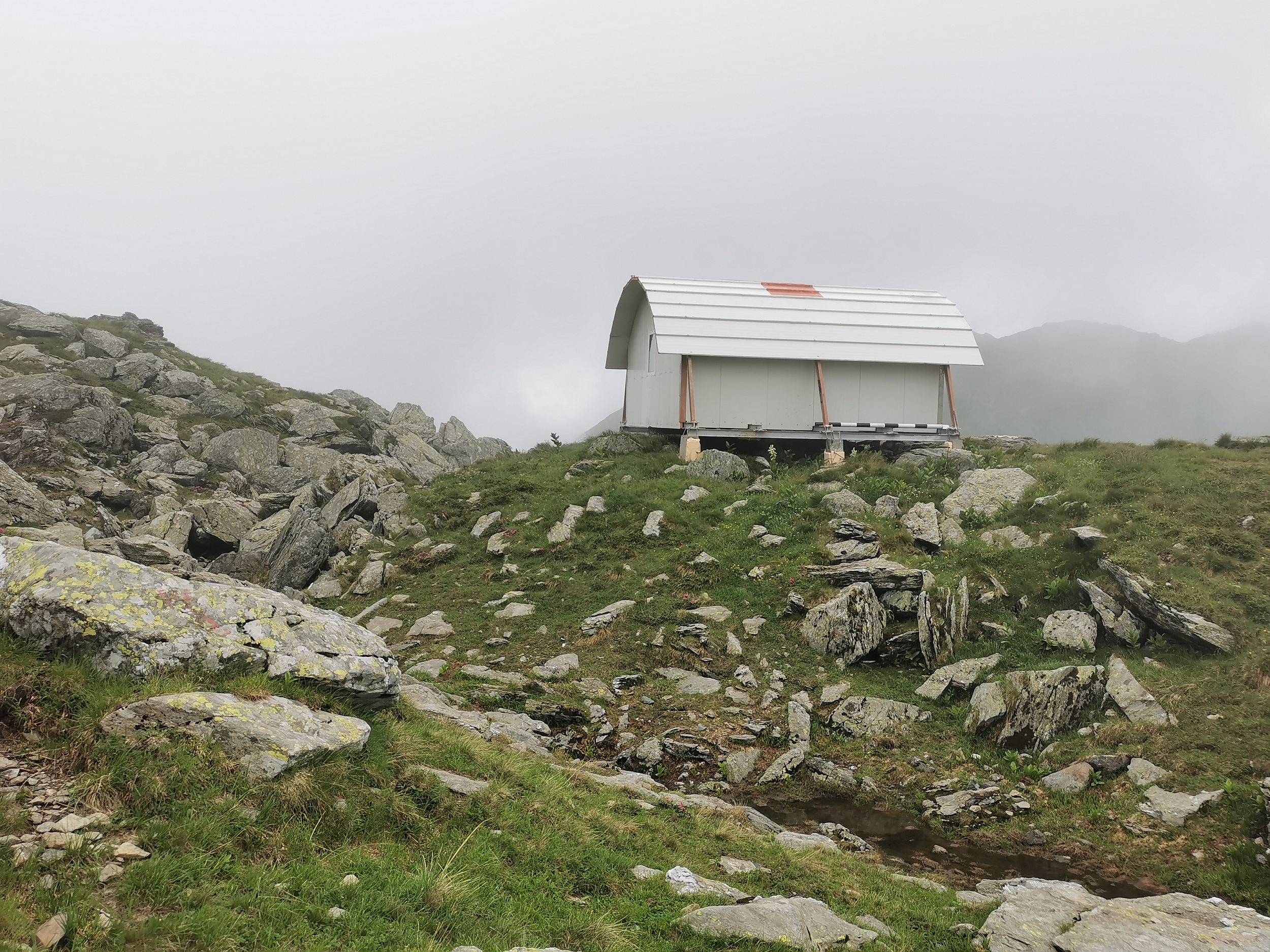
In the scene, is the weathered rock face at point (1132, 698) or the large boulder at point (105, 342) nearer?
the weathered rock face at point (1132, 698)

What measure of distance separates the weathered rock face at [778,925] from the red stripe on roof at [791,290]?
2959cm

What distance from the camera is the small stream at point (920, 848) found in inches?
403

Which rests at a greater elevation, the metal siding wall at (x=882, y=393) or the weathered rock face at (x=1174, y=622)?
the metal siding wall at (x=882, y=393)

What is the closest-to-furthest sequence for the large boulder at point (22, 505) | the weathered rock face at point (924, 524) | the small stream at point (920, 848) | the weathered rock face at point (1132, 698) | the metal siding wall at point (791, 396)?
1. the small stream at point (920, 848)
2. the weathered rock face at point (1132, 698)
3. the weathered rock face at point (924, 524)
4. the large boulder at point (22, 505)
5. the metal siding wall at point (791, 396)

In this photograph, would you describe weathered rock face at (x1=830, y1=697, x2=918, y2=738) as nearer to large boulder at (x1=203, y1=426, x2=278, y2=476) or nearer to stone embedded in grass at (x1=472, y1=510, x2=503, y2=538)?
stone embedded in grass at (x1=472, y1=510, x2=503, y2=538)

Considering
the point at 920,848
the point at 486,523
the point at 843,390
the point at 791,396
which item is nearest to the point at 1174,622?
the point at 920,848

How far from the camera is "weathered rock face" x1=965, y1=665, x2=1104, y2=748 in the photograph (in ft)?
44.4

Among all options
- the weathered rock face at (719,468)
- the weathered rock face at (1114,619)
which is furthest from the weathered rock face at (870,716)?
the weathered rock face at (719,468)

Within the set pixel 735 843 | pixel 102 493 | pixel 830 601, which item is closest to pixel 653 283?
pixel 830 601

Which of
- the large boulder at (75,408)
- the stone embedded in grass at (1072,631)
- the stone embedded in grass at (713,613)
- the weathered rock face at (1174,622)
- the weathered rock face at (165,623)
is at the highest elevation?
the large boulder at (75,408)

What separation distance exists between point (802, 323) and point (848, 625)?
60.3 ft

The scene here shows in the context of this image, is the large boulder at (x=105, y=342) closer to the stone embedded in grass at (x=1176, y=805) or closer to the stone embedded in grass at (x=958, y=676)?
the stone embedded in grass at (x=958, y=676)

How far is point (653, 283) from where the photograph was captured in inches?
1308

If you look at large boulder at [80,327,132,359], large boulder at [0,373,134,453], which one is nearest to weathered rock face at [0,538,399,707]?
large boulder at [0,373,134,453]
